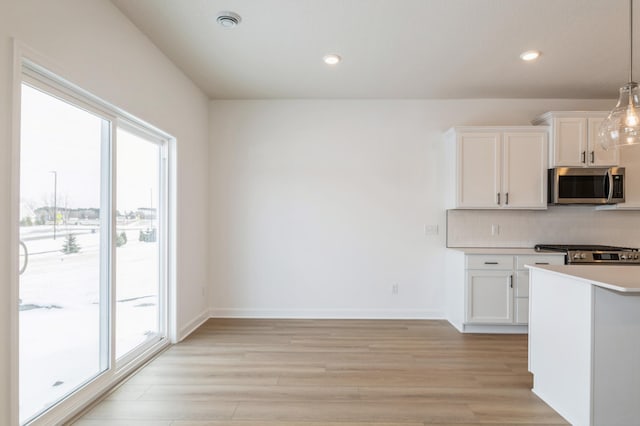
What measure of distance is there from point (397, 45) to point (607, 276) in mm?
2310

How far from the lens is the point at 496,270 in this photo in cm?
396

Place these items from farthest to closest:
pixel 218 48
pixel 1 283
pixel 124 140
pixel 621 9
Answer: pixel 218 48, pixel 124 140, pixel 621 9, pixel 1 283

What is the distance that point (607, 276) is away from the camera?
215 cm

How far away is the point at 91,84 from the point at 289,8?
1.42 m

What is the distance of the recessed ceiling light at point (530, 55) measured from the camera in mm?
3232

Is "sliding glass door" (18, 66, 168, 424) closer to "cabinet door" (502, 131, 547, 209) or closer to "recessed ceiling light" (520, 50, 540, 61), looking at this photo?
"recessed ceiling light" (520, 50, 540, 61)

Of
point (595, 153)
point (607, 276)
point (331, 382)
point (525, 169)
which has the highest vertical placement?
point (595, 153)

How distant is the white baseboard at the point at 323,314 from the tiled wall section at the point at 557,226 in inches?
39.5

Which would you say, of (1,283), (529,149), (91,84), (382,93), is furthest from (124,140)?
(529,149)

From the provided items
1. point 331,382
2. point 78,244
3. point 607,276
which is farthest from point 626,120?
point 78,244

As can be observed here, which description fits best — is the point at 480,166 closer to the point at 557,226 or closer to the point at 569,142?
the point at 569,142

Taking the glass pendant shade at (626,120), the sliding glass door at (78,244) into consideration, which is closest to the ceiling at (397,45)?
the glass pendant shade at (626,120)

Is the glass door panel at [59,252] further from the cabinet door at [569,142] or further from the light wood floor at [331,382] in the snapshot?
the cabinet door at [569,142]

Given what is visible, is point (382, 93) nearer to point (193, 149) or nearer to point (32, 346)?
point (193, 149)
